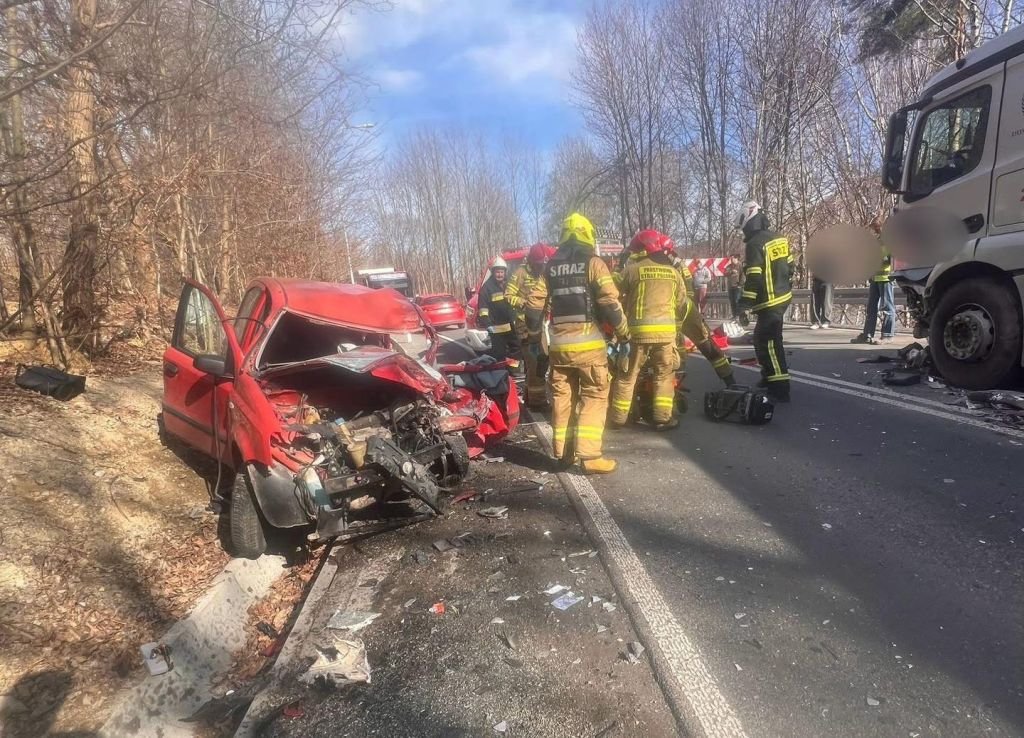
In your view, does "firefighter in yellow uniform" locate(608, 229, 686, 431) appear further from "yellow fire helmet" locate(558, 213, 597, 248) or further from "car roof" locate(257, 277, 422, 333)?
"car roof" locate(257, 277, 422, 333)

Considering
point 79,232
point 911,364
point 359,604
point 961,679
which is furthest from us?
point 911,364

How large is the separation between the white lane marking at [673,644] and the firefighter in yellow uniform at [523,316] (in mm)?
3207

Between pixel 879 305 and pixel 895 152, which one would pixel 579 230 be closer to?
pixel 895 152

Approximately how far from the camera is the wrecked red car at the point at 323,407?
3480 millimetres

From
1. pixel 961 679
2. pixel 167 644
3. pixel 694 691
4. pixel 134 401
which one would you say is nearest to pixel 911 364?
pixel 961 679

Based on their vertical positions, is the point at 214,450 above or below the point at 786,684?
above

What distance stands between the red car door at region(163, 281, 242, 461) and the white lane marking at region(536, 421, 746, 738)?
2.57 m

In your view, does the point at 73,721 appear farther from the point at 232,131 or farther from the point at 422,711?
the point at 232,131

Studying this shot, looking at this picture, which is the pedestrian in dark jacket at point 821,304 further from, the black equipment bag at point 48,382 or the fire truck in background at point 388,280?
the fire truck in background at point 388,280

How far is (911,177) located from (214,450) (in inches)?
289

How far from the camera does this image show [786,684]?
220 cm

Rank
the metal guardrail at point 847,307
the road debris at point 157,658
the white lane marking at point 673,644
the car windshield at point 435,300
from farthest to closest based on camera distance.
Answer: the car windshield at point 435,300
the metal guardrail at point 847,307
the road debris at point 157,658
the white lane marking at point 673,644

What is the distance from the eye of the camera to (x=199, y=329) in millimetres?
4922

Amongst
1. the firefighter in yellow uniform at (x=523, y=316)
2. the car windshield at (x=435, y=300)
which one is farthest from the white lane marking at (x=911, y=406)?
the car windshield at (x=435, y=300)
